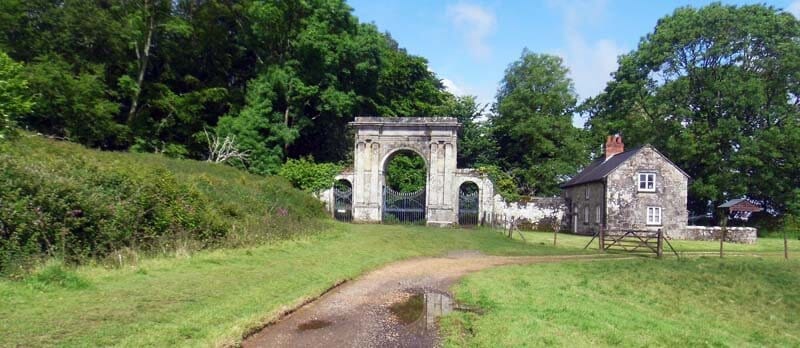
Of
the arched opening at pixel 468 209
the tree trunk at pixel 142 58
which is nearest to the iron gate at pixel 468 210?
the arched opening at pixel 468 209

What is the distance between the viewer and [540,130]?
51938mm

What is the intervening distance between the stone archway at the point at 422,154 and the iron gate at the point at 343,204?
0.79 metres

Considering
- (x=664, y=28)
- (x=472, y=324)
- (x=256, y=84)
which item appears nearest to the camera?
(x=472, y=324)

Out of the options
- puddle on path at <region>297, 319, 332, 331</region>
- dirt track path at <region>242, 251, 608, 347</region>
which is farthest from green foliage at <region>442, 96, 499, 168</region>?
puddle on path at <region>297, 319, 332, 331</region>

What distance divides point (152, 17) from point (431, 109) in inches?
941

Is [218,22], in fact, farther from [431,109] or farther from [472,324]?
[472,324]

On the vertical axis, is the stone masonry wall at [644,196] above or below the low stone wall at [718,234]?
above

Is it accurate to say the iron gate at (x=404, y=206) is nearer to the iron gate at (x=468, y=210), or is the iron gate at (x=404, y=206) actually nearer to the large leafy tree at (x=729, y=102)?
the iron gate at (x=468, y=210)

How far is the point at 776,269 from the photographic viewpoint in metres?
19.5

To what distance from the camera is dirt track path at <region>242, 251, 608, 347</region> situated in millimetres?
8203

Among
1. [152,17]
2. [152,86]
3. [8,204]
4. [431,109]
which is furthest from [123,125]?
[8,204]

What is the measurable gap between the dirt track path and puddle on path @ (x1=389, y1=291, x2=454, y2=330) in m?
0.02

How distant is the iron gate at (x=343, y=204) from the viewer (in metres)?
37.7

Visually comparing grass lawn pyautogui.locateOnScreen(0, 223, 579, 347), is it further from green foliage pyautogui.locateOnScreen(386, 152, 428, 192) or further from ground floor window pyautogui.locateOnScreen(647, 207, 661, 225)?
green foliage pyautogui.locateOnScreen(386, 152, 428, 192)
